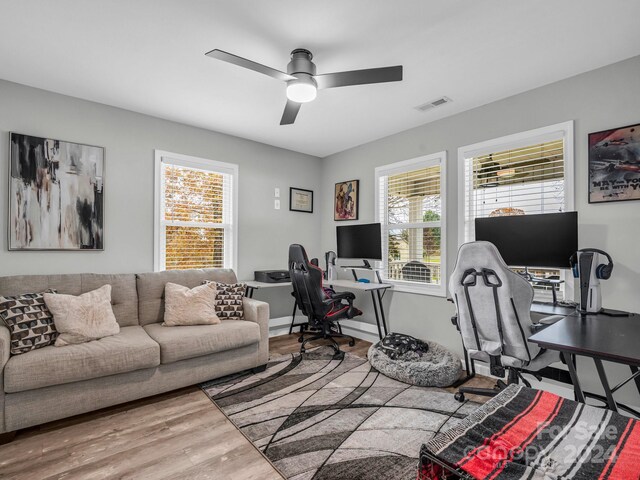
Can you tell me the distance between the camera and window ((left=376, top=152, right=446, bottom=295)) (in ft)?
12.0

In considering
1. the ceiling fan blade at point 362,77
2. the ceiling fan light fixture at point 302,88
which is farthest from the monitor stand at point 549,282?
the ceiling fan light fixture at point 302,88

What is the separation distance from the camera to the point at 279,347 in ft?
12.8

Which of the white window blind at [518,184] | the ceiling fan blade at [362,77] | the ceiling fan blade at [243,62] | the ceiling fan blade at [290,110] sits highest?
the ceiling fan blade at [243,62]

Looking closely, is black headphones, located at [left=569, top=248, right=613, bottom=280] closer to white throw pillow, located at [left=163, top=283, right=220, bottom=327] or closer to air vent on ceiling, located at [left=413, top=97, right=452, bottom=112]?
air vent on ceiling, located at [left=413, top=97, right=452, bottom=112]

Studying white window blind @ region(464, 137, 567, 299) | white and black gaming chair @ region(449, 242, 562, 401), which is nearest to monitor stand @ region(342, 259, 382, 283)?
white window blind @ region(464, 137, 567, 299)

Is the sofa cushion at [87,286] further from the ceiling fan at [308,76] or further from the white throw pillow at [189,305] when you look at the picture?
the ceiling fan at [308,76]

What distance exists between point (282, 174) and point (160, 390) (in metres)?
3.01

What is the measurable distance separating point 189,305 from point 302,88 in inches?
82.7

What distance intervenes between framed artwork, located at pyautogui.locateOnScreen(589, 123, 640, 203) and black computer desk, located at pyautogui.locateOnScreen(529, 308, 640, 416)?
2.97 feet

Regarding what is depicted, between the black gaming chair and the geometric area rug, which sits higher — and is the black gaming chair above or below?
above

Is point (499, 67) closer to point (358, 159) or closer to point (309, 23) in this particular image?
point (309, 23)

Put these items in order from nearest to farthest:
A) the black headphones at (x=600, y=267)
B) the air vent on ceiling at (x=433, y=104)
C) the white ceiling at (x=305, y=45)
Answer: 1. the white ceiling at (x=305, y=45)
2. the black headphones at (x=600, y=267)
3. the air vent on ceiling at (x=433, y=104)

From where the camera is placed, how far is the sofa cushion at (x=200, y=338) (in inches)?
102

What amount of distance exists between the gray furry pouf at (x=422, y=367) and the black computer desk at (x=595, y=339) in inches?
44.0
